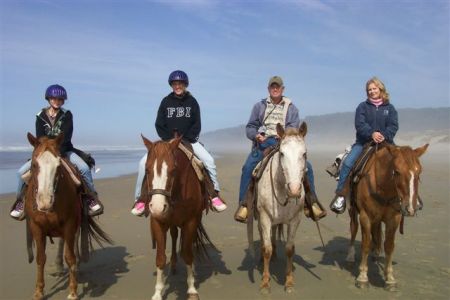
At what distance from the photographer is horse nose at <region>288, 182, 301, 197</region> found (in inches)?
168

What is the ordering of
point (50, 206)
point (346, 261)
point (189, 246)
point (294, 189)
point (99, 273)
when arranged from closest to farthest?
point (50, 206), point (294, 189), point (189, 246), point (99, 273), point (346, 261)

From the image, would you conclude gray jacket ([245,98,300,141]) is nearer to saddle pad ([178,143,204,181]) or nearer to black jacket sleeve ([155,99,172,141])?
saddle pad ([178,143,204,181])

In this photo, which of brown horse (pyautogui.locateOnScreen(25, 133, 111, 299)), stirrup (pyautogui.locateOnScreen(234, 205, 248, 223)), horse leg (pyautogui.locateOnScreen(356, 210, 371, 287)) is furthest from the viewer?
stirrup (pyautogui.locateOnScreen(234, 205, 248, 223))

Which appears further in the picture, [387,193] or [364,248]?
[364,248]

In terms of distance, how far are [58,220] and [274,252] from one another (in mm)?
3623

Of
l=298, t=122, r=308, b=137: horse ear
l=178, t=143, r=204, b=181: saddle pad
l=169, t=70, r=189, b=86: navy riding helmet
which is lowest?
l=178, t=143, r=204, b=181: saddle pad

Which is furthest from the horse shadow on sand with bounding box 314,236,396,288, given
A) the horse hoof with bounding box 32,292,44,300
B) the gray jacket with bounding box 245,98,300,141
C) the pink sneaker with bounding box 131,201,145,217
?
the horse hoof with bounding box 32,292,44,300

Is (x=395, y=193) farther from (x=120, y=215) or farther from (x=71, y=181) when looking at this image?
(x=120, y=215)

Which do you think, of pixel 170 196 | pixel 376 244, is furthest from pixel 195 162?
pixel 376 244

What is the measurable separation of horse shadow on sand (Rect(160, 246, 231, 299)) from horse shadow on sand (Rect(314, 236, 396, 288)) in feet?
5.84

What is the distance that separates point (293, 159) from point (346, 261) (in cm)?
290

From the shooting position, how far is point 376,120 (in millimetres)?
6070

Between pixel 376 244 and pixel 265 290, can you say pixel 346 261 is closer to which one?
pixel 376 244

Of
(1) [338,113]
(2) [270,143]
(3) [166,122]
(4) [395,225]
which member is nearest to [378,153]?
(4) [395,225]
